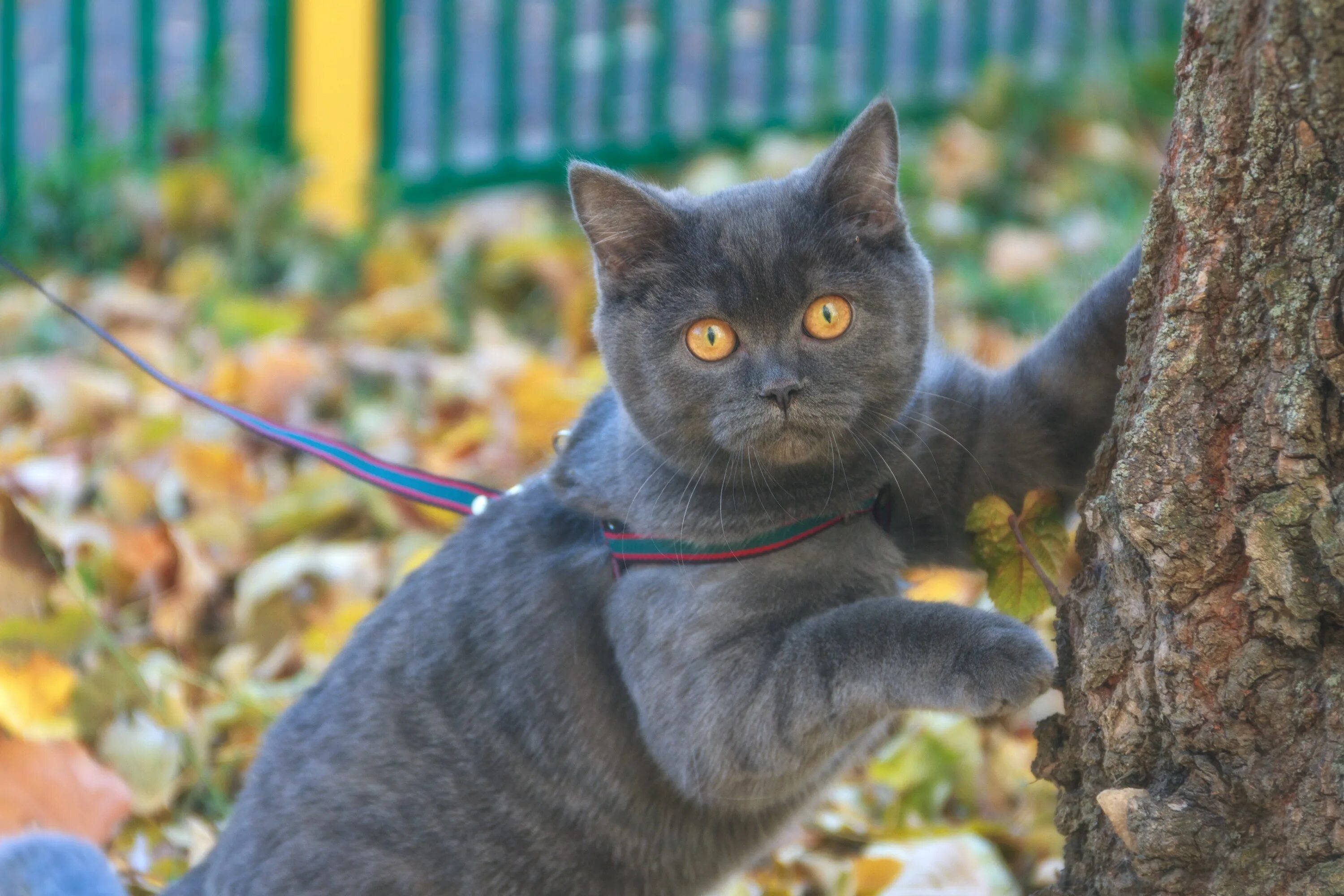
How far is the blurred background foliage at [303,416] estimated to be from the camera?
6.72ft

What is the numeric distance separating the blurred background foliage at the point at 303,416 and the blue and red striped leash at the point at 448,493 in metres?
0.38

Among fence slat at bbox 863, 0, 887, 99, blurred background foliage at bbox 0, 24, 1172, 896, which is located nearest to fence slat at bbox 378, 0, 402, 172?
blurred background foliage at bbox 0, 24, 1172, 896

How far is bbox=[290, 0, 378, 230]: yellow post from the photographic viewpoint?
4.41 meters

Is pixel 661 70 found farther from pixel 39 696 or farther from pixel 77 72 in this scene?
pixel 39 696

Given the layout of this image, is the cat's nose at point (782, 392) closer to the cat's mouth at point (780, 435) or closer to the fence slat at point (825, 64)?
the cat's mouth at point (780, 435)

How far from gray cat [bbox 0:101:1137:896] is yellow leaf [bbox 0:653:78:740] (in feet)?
1.29

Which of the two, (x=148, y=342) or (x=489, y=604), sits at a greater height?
(x=489, y=604)

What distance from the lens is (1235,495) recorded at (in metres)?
1.18

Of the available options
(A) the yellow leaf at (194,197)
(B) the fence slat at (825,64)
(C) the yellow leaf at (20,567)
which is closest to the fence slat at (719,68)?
(B) the fence slat at (825,64)

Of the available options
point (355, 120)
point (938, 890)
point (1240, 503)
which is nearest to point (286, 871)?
point (938, 890)

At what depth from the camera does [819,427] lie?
1.57m

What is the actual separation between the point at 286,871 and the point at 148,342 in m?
2.13

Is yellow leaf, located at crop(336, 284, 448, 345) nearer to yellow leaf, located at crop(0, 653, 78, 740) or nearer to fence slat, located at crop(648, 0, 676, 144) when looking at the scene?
fence slat, located at crop(648, 0, 676, 144)

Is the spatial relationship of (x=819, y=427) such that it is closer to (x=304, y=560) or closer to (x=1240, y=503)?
(x=1240, y=503)
